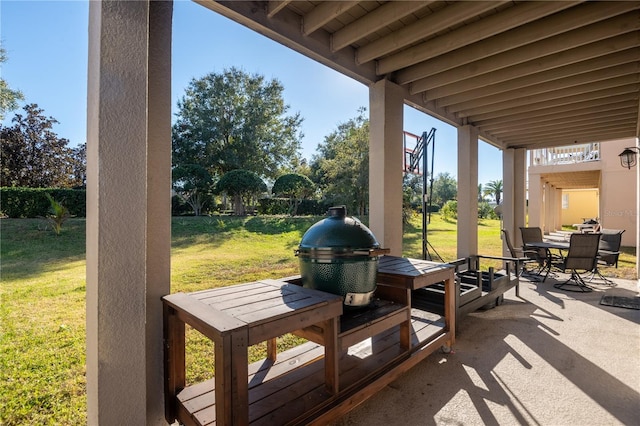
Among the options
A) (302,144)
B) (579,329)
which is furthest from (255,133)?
(579,329)

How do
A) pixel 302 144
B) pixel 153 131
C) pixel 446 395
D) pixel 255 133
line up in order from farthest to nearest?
pixel 302 144, pixel 255 133, pixel 446 395, pixel 153 131

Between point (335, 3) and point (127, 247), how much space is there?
99.1 inches

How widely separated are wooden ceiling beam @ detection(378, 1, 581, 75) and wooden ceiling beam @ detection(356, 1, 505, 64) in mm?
291

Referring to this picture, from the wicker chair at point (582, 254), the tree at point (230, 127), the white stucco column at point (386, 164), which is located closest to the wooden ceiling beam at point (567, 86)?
the white stucco column at point (386, 164)

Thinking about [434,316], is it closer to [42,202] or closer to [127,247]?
[127,247]

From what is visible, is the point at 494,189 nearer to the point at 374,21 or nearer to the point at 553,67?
the point at 553,67

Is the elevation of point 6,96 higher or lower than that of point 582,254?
higher

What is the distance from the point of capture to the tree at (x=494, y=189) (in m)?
35.3

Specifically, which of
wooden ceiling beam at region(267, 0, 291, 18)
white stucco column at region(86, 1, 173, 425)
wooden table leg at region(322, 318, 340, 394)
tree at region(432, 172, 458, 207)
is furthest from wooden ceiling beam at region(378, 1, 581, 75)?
tree at region(432, 172, 458, 207)

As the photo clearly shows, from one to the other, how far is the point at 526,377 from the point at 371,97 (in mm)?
3345

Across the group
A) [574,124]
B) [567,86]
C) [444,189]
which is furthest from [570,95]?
[444,189]

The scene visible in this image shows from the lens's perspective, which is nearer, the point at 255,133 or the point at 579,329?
the point at 579,329

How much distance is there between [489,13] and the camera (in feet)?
9.20

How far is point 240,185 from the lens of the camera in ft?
38.5
